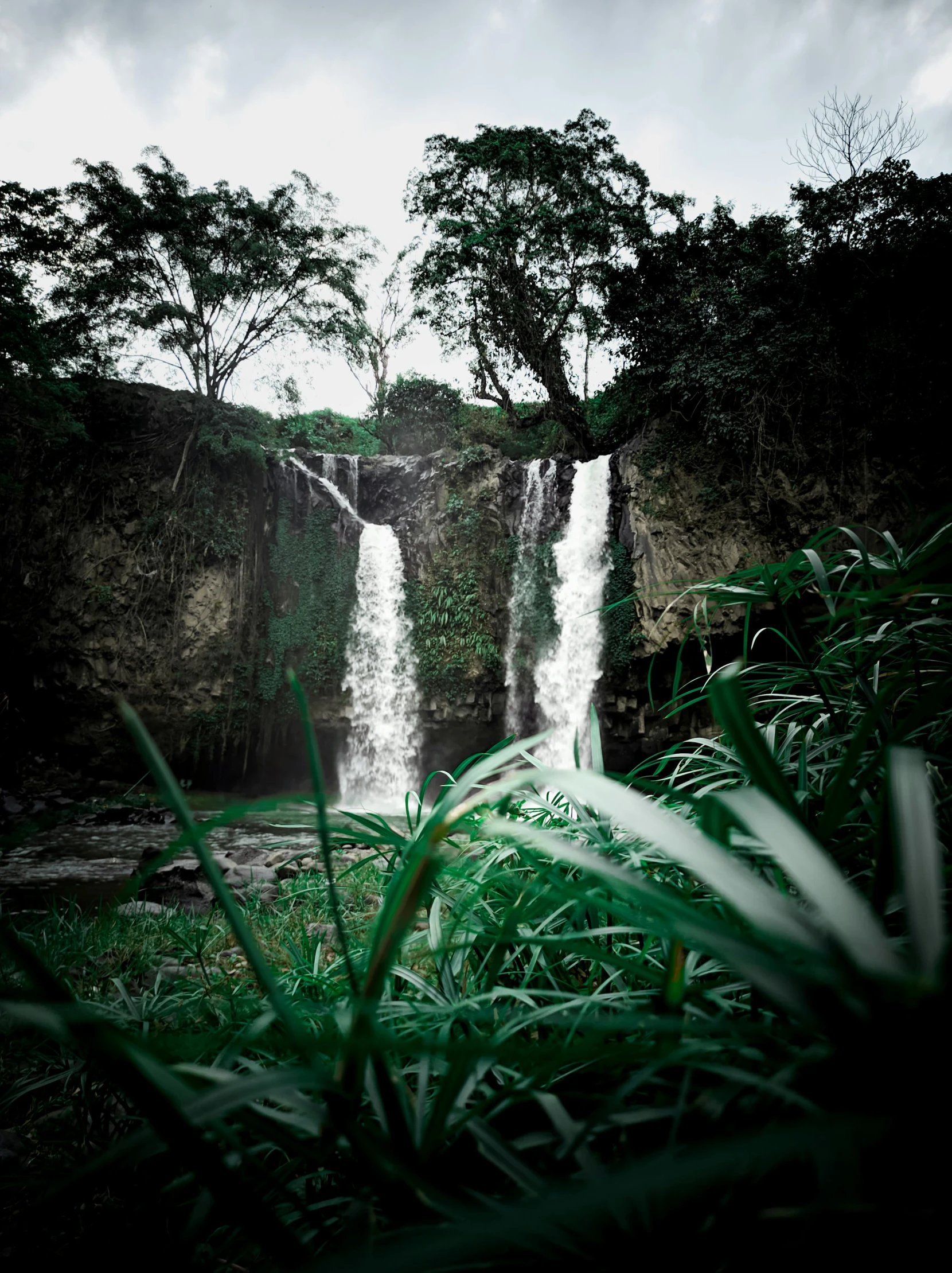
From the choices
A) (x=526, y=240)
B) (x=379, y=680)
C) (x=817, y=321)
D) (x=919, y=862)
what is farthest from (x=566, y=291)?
(x=919, y=862)

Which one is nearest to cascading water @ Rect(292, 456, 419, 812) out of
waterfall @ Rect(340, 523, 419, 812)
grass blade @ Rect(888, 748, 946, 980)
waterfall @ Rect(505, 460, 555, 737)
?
waterfall @ Rect(340, 523, 419, 812)

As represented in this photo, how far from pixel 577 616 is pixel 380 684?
3.78 m

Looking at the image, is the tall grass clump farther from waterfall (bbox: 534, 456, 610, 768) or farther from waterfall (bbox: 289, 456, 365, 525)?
waterfall (bbox: 289, 456, 365, 525)

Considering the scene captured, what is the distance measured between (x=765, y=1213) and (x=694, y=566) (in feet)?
30.0

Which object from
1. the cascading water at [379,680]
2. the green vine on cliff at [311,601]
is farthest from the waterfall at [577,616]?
the green vine on cliff at [311,601]

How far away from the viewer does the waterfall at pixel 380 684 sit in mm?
9695

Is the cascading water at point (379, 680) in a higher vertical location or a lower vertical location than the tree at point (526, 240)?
lower

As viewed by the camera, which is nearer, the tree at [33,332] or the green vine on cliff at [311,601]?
the tree at [33,332]

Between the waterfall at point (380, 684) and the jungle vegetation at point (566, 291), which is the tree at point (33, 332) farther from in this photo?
the waterfall at point (380, 684)

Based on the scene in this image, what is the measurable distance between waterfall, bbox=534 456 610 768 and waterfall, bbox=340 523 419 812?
2.45m

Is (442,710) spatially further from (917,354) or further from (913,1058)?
(913,1058)

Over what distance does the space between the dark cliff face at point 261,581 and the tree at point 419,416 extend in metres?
4.11

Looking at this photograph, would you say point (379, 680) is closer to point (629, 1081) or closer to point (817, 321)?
point (817, 321)

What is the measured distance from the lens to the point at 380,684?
10008 mm
